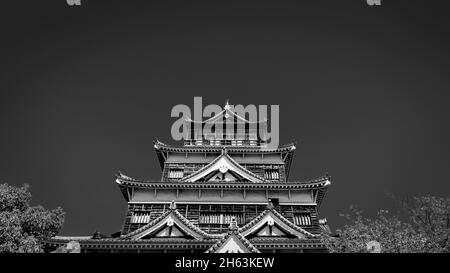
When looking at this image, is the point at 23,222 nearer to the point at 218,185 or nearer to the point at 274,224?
the point at 218,185

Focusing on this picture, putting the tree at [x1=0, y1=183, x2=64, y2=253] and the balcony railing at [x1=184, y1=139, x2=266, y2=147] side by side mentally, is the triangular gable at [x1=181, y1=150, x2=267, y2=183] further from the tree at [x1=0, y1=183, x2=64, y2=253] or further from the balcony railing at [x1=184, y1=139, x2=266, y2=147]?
the tree at [x1=0, y1=183, x2=64, y2=253]

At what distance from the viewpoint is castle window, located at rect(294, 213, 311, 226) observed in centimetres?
2870

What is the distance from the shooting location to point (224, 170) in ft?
105

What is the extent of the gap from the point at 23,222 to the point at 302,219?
781 inches

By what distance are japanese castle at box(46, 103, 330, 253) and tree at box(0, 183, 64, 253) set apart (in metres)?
1.31

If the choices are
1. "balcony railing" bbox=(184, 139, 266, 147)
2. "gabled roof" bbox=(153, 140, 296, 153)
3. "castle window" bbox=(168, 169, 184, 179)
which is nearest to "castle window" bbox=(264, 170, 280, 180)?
"gabled roof" bbox=(153, 140, 296, 153)

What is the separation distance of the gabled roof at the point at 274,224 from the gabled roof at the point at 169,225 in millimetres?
2607

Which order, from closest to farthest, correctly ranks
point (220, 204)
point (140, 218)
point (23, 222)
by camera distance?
point (23, 222), point (140, 218), point (220, 204)

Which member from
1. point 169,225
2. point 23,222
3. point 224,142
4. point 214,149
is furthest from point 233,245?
point 224,142

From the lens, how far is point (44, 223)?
25.5 m

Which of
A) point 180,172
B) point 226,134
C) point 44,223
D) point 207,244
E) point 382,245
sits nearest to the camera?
point 382,245
